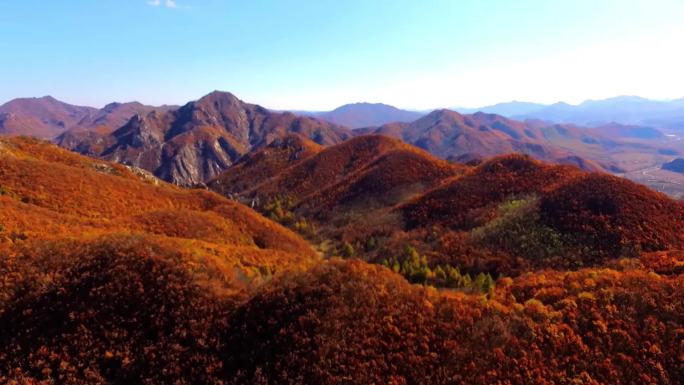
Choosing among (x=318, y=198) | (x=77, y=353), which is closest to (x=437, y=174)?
(x=318, y=198)

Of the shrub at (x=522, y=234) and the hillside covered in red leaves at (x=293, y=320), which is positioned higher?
the hillside covered in red leaves at (x=293, y=320)

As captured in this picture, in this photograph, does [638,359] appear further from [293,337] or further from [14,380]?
[14,380]

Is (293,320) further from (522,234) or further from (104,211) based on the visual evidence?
(522,234)

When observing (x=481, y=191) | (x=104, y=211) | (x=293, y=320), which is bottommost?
(x=481, y=191)

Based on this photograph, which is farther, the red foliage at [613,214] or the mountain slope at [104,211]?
the red foliage at [613,214]

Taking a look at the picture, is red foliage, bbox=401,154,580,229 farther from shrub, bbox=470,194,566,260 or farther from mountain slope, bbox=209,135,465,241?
mountain slope, bbox=209,135,465,241

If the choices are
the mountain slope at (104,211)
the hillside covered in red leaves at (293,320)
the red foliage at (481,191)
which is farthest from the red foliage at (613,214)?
the mountain slope at (104,211)

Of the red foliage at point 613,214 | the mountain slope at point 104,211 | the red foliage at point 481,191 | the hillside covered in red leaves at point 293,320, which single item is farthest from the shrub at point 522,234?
the mountain slope at point 104,211

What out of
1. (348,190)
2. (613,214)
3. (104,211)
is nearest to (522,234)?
(613,214)

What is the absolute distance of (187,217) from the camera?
174 feet

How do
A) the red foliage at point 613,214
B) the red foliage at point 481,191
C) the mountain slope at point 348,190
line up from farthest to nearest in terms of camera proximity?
the mountain slope at point 348,190 → the red foliage at point 481,191 → the red foliage at point 613,214

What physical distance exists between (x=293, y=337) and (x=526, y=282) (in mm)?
18942

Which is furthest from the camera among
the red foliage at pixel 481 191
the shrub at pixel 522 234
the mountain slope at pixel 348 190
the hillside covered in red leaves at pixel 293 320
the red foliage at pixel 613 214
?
the mountain slope at pixel 348 190

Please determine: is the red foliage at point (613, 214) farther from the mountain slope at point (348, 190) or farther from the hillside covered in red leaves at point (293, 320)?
the mountain slope at point (348, 190)
